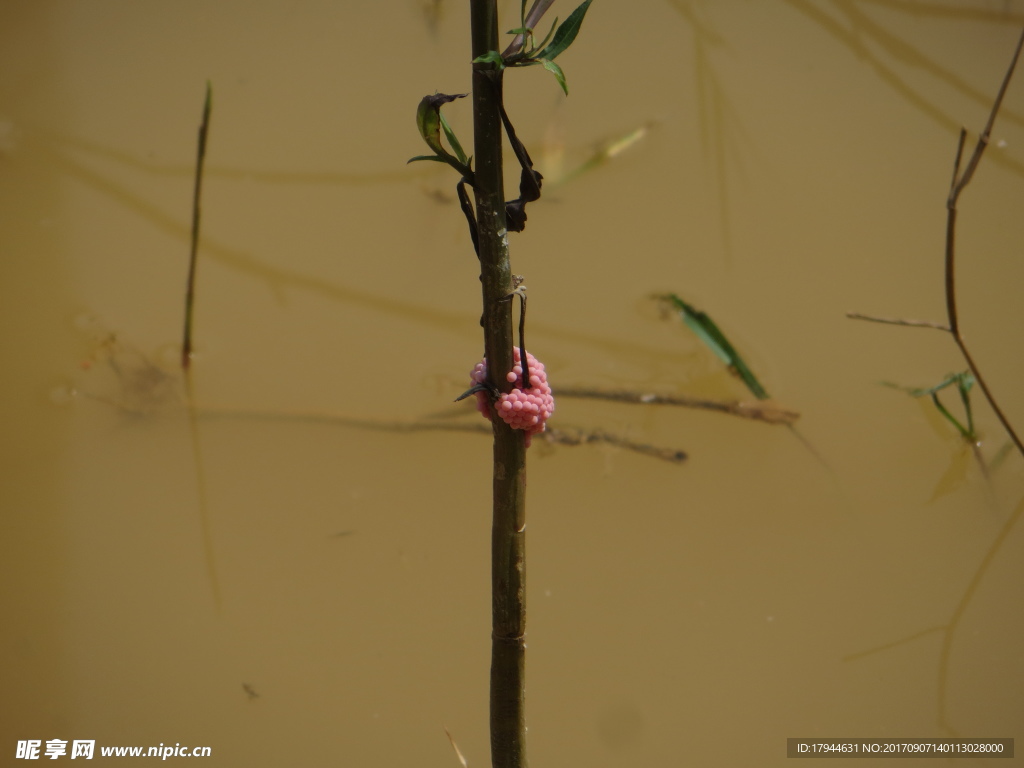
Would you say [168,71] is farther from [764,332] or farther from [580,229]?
[764,332]

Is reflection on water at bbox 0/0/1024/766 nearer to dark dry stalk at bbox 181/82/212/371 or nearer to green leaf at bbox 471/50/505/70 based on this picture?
dark dry stalk at bbox 181/82/212/371

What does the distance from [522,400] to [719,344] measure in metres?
0.62

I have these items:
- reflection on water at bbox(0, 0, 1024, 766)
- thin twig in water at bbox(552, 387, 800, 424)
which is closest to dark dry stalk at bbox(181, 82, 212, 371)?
reflection on water at bbox(0, 0, 1024, 766)

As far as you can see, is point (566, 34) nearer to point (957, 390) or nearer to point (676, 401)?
point (676, 401)

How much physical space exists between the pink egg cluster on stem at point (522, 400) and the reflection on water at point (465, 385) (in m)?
0.52

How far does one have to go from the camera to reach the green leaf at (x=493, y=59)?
0.38 metres

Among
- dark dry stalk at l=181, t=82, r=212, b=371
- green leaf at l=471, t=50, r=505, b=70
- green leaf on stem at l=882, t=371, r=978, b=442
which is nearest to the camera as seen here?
green leaf at l=471, t=50, r=505, b=70

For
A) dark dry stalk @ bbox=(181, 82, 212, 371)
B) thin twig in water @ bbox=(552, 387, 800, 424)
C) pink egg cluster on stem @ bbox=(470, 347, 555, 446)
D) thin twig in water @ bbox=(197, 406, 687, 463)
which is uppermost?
dark dry stalk @ bbox=(181, 82, 212, 371)

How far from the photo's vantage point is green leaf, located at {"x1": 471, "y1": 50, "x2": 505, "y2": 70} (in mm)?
381

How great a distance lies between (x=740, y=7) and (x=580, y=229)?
1.30 ft

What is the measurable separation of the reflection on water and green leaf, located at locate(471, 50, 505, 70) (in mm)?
641

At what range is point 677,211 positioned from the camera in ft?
3.48

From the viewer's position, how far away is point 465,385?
1.01 m

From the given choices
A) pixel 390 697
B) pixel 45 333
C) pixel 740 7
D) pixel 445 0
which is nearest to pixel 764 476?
pixel 390 697
